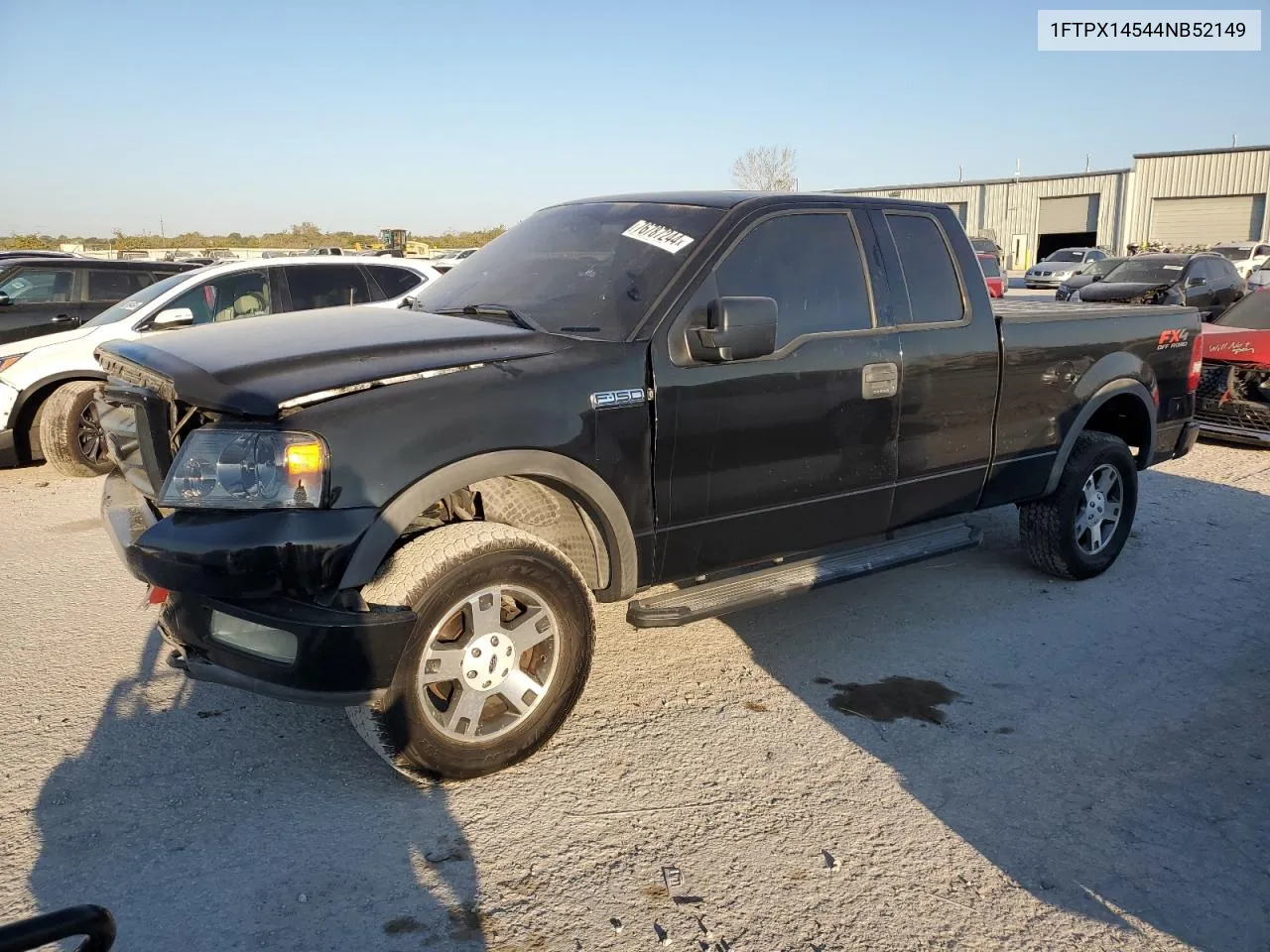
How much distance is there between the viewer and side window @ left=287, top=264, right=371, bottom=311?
8.52 metres

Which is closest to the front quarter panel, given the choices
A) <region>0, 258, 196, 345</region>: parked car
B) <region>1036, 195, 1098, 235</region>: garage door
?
<region>0, 258, 196, 345</region>: parked car

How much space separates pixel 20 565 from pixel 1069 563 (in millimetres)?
6003

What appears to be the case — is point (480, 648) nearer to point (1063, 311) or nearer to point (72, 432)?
point (1063, 311)

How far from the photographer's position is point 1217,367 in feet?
29.1

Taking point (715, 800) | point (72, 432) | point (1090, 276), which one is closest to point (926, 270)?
point (715, 800)

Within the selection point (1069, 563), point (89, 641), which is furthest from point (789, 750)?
point (89, 641)

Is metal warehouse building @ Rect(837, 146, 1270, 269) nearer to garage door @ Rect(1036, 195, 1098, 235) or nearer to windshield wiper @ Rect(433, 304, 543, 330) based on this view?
garage door @ Rect(1036, 195, 1098, 235)

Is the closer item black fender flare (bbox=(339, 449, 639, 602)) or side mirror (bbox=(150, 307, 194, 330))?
black fender flare (bbox=(339, 449, 639, 602))

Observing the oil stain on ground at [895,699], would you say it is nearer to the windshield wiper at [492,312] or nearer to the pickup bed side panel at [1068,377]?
the pickup bed side panel at [1068,377]

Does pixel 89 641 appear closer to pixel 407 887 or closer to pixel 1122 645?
pixel 407 887

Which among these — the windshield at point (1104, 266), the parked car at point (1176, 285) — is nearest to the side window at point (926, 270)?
the parked car at point (1176, 285)

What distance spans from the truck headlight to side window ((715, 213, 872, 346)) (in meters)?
1.76

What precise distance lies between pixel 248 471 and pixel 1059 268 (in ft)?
111

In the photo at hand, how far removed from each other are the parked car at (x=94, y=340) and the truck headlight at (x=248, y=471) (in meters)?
4.66
